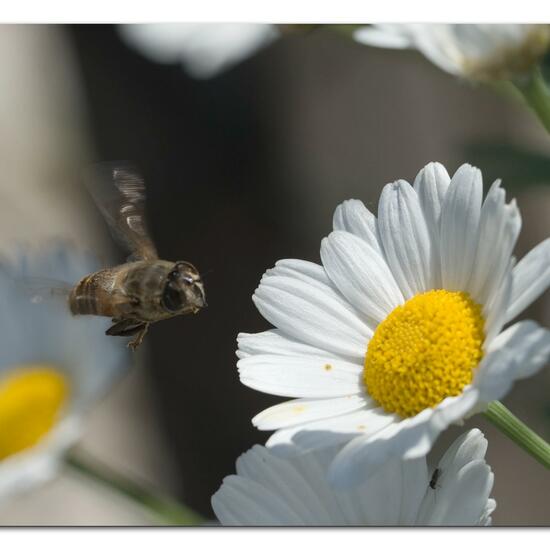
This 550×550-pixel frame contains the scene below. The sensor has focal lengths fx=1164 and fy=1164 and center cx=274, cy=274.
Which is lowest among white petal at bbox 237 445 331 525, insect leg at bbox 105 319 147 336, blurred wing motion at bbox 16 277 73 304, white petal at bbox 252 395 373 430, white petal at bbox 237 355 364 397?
white petal at bbox 237 445 331 525

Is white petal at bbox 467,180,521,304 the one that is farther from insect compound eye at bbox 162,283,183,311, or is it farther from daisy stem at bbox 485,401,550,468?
insect compound eye at bbox 162,283,183,311

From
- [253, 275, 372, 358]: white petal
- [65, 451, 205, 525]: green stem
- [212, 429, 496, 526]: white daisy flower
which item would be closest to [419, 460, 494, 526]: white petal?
[212, 429, 496, 526]: white daisy flower

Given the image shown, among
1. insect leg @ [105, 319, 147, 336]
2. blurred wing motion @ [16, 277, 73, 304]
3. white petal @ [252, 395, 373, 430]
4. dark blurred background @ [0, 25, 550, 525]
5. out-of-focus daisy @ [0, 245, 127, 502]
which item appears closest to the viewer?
white petal @ [252, 395, 373, 430]

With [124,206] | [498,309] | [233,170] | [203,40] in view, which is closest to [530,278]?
[498,309]

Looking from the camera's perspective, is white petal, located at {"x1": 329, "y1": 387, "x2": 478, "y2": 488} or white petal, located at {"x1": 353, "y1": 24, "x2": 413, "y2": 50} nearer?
white petal, located at {"x1": 329, "y1": 387, "x2": 478, "y2": 488}

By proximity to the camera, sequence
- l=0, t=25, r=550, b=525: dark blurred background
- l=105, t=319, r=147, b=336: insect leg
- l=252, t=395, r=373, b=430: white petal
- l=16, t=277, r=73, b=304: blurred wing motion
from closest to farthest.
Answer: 1. l=252, t=395, r=373, b=430: white petal
2. l=105, t=319, r=147, b=336: insect leg
3. l=16, t=277, r=73, b=304: blurred wing motion
4. l=0, t=25, r=550, b=525: dark blurred background

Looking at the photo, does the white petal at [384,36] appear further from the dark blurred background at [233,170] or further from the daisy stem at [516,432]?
the dark blurred background at [233,170]

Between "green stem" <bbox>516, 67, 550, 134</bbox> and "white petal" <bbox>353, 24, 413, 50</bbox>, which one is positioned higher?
"white petal" <bbox>353, 24, 413, 50</bbox>
